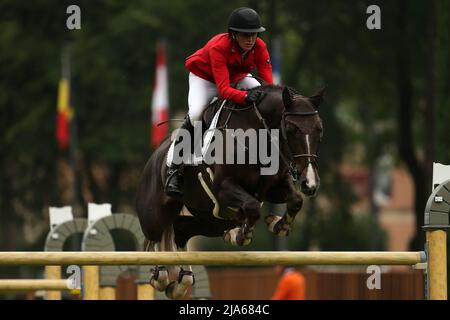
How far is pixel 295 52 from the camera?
37.5 m

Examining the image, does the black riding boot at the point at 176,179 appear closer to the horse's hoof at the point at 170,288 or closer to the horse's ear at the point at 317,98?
the horse's hoof at the point at 170,288

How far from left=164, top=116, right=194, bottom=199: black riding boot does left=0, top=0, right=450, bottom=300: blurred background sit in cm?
1843

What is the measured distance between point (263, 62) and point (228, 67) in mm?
302

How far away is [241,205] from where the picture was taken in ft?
29.7

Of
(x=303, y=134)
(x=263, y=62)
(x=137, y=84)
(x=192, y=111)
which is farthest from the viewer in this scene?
(x=137, y=84)

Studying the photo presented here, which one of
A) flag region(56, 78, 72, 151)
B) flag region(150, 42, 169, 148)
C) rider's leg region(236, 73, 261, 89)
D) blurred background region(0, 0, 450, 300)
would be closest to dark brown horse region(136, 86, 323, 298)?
rider's leg region(236, 73, 261, 89)

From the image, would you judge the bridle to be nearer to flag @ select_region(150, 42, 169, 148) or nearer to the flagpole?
flag @ select_region(150, 42, 169, 148)

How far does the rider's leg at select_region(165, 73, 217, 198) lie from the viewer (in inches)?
404

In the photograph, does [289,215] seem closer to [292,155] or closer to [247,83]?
[292,155]

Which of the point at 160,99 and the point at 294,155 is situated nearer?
the point at 294,155

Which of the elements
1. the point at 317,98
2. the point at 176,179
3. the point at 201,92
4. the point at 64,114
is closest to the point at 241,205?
the point at 317,98

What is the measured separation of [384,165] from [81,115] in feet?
62.8

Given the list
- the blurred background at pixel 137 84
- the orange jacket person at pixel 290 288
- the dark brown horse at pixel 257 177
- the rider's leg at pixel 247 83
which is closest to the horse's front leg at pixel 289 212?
the dark brown horse at pixel 257 177

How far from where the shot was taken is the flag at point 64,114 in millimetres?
30248
